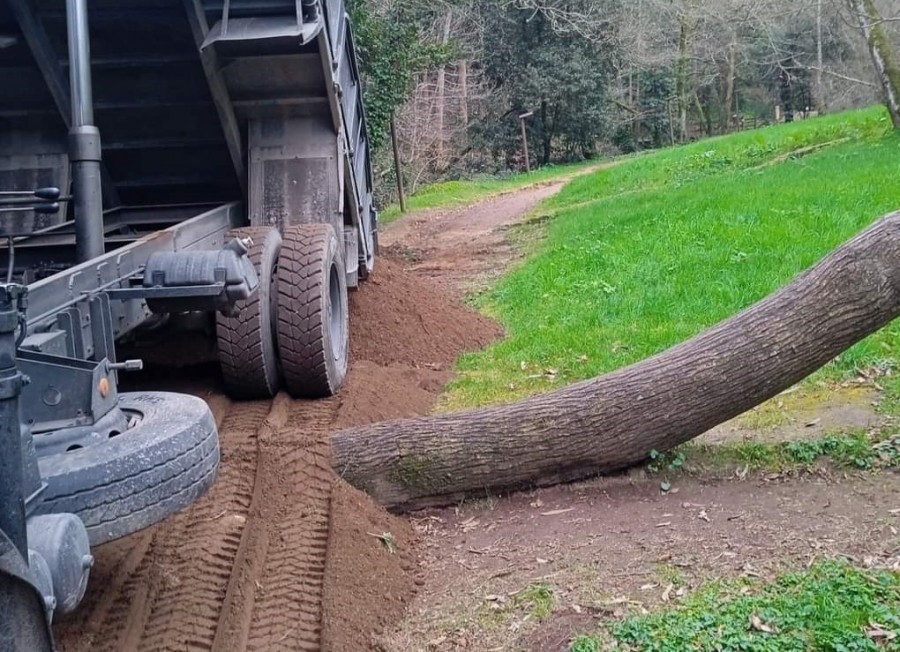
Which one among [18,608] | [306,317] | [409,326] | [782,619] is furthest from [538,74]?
[18,608]

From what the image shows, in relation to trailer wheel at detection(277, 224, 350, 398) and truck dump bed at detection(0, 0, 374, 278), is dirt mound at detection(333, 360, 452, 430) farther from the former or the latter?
truck dump bed at detection(0, 0, 374, 278)

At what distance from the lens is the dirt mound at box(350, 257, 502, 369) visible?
7.96 meters

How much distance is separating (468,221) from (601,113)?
20.3 metres

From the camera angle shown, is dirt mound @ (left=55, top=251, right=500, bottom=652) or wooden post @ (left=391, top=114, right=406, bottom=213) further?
wooden post @ (left=391, top=114, right=406, bottom=213)

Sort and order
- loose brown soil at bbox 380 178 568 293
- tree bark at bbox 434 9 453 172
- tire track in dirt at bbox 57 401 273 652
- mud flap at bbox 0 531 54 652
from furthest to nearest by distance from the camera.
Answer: tree bark at bbox 434 9 453 172, loose brown soil at bbox 380 178 568 293, tire track in dirt at bbox 57 401 273 652, mud flap at bbox 0 531 54 652

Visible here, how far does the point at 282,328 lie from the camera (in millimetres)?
5840

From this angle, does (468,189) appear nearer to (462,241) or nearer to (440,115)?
(440,115)

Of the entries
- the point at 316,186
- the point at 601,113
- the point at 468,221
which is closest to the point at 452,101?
the point at 601,113

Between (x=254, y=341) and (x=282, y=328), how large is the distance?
0.21m

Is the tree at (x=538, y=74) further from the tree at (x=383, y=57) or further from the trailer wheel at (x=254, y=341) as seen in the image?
the trailer wheel at (x=254, y=341)

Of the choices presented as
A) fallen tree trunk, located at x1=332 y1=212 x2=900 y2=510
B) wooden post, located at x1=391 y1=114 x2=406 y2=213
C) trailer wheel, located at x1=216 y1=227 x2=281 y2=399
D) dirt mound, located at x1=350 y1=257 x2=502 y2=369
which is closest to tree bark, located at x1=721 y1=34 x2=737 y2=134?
wooden post, located at x1=391 y1=114 x2=406 y2=213

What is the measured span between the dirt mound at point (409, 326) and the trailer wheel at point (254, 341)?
1898 mm

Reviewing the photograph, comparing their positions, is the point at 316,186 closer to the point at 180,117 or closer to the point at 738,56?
the point at 180,117

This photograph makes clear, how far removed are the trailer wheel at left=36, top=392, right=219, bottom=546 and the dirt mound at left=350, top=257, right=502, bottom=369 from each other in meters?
4.47
